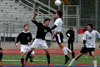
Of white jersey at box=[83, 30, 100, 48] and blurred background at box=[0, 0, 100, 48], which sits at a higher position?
blurred background at box=[0, 0, 100, 48]

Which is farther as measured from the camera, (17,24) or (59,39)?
(17,24)

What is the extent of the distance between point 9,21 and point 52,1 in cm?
738

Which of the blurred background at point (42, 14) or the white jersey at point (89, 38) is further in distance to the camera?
the blurred background at point (42, 14)

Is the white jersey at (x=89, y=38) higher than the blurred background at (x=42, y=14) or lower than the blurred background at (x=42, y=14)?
lower

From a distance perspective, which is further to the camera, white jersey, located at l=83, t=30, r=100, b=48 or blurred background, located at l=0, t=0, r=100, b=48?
blurred background, located at l=0, t=0, r=100, b=48

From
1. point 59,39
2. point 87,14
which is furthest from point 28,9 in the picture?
point 59,39

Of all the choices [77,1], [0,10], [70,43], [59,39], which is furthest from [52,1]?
[59,39]

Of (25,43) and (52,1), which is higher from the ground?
(52,1)

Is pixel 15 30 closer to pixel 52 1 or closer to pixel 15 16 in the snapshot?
pixel 15 16

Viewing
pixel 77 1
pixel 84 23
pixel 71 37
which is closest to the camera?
pixel 71 37

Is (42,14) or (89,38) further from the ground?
(42,14)

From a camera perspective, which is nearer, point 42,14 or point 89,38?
point 89,38

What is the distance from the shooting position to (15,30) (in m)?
32.2

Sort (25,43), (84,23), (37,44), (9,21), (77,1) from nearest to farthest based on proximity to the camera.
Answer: (37,44)
(25,43)
(9,21)
(84,23)
(77,1)
